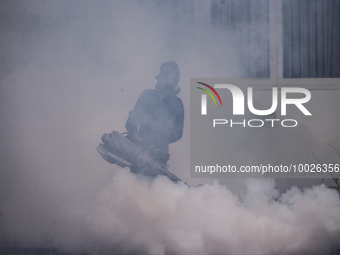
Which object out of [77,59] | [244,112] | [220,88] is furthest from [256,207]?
[77,59]

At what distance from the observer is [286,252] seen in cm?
392

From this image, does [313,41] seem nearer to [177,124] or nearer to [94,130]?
[177,124]

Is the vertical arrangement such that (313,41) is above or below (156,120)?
above

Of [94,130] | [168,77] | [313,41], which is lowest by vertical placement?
[94,130]

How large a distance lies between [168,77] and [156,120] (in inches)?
18.4

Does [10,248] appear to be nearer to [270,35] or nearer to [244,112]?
[244,112]

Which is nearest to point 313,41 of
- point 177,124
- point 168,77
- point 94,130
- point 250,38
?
point 250,38

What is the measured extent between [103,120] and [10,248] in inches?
64.9

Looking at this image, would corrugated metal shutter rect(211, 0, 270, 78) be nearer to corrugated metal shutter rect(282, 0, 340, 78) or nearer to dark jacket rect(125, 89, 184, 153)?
corrugated metal shutter rect(282, 0, 340, 78)

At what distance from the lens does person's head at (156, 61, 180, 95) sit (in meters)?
4.10

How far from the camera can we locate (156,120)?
13.4ft

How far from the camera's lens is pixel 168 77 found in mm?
4109

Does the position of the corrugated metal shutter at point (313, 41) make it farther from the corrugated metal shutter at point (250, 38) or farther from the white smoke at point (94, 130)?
the white smoke at point (94, 130)

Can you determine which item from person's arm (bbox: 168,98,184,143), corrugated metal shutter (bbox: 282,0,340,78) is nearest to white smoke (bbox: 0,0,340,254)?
person's arm (bbox: 168,98,184,143)
